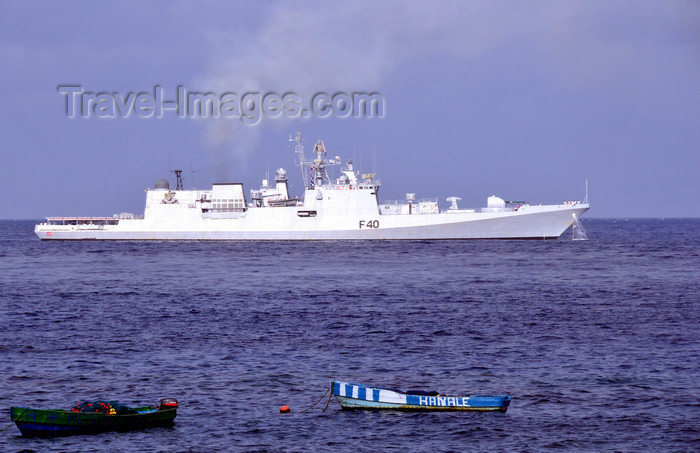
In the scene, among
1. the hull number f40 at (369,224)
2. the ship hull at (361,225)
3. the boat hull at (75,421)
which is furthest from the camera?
the hull number f40 at (369,224)

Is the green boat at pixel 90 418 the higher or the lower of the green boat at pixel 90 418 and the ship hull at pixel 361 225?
the lower

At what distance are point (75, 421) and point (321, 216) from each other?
5753cm

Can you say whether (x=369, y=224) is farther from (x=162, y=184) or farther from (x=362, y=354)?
(x=362, y=354)

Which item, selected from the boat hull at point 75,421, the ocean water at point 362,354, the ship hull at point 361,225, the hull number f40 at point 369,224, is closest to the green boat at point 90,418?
the boat hull at point 75,421

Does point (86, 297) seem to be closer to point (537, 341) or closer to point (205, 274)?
point (205, 274)

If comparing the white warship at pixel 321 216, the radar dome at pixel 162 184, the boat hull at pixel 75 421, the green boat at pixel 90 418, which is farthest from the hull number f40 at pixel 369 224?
the boat hull at pixel 75 421

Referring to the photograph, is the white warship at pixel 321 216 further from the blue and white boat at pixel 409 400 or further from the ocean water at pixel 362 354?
the blue and white boat at pixel 409 400

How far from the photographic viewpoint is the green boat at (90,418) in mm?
14789

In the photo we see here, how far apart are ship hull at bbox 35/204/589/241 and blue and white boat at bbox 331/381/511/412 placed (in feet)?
177

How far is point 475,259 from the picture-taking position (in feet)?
184

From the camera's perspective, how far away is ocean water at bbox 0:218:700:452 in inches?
595

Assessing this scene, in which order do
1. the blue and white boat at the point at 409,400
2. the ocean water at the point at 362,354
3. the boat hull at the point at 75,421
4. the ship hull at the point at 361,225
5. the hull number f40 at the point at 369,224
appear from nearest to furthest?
the boat hull at the point at 75,421, the ocean water at the point at 362,354, the blue and white boat at the point at 409,400, the ship hull at the point at 361,225, the hull number f40 at the point at 369,224

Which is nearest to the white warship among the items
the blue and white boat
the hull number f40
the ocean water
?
the hull number f40

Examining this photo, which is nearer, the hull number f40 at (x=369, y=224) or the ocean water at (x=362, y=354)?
the ocean water at (x=362, y=354)
